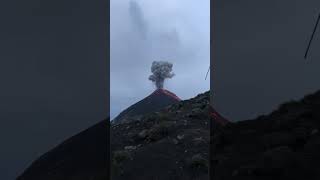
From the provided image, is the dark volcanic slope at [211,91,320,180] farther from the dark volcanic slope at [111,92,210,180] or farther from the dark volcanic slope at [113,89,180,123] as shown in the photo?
the dark volcanic slope at [113,89,180,123]

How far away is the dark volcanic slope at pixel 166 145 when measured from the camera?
233 inches

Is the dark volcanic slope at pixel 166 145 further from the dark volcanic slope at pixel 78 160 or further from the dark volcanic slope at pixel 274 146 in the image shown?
the dark volcanic slope at pixel 78 160

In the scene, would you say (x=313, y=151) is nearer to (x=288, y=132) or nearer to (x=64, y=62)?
(x=288, y=132)

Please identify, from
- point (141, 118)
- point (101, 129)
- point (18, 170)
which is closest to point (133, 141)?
point (141, 118)

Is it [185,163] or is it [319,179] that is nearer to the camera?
[319,179]

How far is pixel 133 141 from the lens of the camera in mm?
6684

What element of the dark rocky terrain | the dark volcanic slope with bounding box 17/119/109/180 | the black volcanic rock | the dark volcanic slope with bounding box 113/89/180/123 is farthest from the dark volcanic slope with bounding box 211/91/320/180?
the dark volcanic slope with bounding box 113/89/180/123

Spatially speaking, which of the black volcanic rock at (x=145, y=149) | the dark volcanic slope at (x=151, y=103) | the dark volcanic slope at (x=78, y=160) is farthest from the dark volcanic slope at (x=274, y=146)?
the dark volcanic slope at (x=151, y=103)

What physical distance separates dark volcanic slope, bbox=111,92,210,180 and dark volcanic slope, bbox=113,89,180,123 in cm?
28

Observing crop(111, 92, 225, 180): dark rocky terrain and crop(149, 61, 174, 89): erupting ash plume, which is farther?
crop(149, 61, 174, 89): erupting ash plume

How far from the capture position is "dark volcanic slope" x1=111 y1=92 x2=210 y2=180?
19.4ft

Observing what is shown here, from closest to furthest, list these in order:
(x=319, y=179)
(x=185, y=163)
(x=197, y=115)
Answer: (x=319, y=179), (x=185, y=163), (x=197, y=115)

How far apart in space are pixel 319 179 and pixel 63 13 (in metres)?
2.92

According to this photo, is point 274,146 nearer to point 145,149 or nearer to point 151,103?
point 145,149
